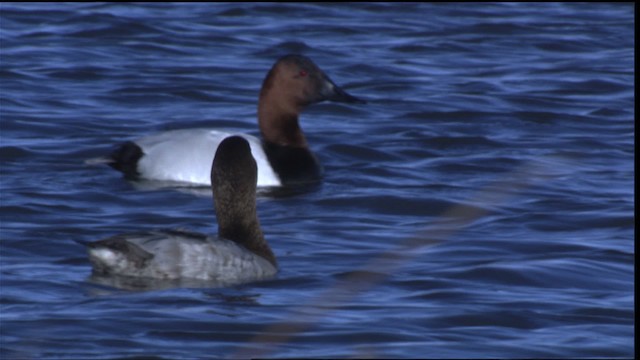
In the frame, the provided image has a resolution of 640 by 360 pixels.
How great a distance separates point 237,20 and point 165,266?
38.7ft

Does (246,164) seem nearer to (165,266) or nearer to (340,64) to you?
(165,266)

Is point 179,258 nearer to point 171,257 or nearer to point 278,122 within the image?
point 171,257

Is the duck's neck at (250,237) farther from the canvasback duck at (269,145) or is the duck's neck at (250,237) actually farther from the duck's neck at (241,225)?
the canvasback duck at (269,145)

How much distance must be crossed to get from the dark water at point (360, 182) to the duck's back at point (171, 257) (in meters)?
Result: 0.13

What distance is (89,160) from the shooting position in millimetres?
11258

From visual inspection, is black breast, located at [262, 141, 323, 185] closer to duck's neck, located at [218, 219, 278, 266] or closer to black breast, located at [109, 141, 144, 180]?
black breast, located at [109, 141, 144, 180]

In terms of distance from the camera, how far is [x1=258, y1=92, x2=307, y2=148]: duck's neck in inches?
460

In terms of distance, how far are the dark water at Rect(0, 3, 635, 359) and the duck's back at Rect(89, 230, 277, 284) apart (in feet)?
0.41

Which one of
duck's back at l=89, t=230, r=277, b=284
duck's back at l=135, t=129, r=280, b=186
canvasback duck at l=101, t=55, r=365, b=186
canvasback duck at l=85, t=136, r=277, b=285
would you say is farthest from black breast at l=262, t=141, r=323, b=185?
duck's back at l=89, t=230, r=277, b=284

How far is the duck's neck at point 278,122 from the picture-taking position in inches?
460

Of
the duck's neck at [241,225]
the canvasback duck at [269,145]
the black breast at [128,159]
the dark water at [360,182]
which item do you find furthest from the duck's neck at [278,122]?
the duck's neck at [241,225]

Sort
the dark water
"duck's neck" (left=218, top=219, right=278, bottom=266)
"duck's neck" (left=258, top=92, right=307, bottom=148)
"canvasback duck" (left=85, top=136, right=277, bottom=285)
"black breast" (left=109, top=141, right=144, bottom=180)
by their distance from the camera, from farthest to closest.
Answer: "duck's neck" (left=258, top=92, right=307, bottom=148), "black breast" (left=109, top=141, right=144, bottom=180), "duck's neck" (left=218, top=219, right=278, bottom=266), "canvasback duck" (left=85, top=136, right=277, bottom=285), the dark water

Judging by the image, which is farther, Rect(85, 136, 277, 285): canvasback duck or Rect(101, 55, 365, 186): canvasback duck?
Rect(101, 55, 365, 186): canvasback duck

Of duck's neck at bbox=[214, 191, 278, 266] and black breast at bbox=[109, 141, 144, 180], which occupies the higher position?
duck's neck at bbox=[214, 191, 278, 266]
